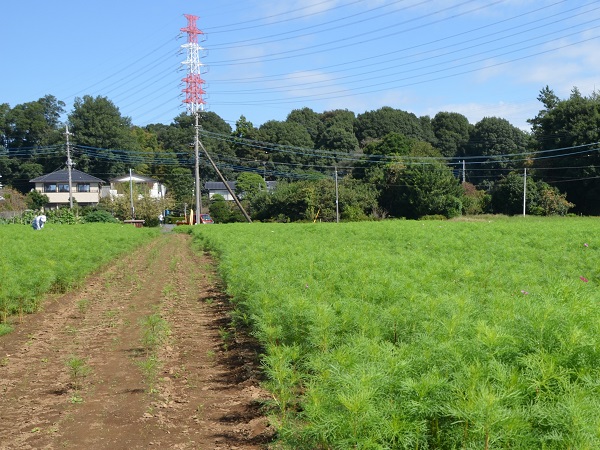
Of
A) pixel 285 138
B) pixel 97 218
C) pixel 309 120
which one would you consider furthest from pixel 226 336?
pixel 309 120

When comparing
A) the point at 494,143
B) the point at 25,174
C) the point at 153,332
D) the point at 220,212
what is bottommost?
the point at 153,332

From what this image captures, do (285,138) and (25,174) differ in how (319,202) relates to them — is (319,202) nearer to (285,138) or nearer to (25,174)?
(285,138)

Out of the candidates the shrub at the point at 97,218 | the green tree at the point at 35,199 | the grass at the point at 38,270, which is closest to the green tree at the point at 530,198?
the shrub at the point at 97,218

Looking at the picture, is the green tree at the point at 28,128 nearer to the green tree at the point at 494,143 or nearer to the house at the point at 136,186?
the house at the point at 136,186

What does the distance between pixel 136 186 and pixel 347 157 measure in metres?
28.3

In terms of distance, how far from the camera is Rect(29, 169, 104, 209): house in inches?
2830

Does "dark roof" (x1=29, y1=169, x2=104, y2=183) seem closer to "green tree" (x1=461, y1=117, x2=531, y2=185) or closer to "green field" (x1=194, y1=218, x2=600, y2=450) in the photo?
"green tree" (x1=461, y1=117, x2=531, y2=185)

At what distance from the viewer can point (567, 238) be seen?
1753 cm

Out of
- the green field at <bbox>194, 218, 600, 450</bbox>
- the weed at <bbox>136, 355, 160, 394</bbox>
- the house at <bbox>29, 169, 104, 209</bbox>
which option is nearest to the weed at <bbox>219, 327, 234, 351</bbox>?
Answer: the green field at <bbox>194, 218, 600, 450</bbox>

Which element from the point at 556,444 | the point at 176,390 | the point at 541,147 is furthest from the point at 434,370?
the point at 541,147

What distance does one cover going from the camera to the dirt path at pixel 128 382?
5020 millimetres

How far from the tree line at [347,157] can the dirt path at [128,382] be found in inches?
1546

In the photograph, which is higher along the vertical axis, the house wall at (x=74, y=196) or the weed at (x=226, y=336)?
the house wall at (x=74, y=196)

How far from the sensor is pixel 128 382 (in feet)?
21.2
